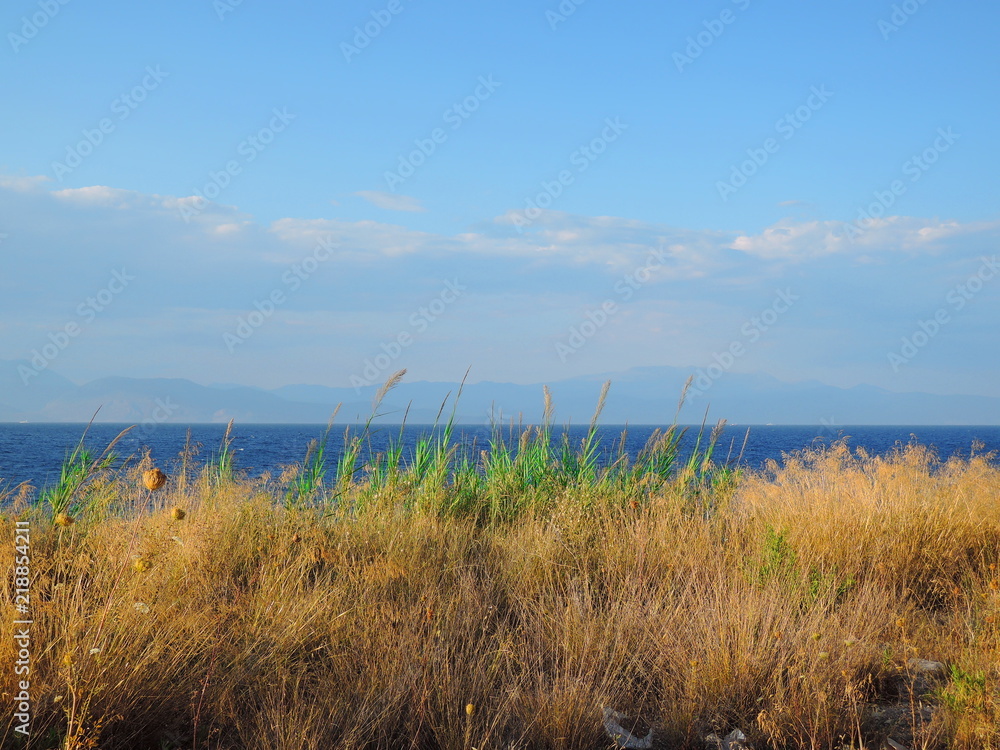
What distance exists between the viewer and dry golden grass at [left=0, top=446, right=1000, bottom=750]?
2820 millimetres

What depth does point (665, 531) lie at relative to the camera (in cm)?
517

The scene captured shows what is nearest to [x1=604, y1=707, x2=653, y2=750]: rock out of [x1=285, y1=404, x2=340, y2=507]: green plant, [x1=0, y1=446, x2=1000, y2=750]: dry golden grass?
[x1=0, y1=446, x2=1000, y2=750]: dry golden grass

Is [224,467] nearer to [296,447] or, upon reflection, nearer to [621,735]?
[621,735]

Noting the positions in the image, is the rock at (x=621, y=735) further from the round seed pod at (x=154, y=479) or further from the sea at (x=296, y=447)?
the sea at (x=296, y=447)

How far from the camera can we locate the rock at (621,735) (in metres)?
2.92

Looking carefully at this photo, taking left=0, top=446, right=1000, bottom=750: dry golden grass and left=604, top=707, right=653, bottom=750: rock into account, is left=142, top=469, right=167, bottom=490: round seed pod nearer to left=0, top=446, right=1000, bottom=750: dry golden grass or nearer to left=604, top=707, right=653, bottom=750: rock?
left=0, top=446, right=1000, bottom=750: dry golden grass

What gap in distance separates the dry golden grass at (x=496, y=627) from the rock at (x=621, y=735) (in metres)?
0.06

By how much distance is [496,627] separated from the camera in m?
3.97

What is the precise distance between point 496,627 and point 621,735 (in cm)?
117

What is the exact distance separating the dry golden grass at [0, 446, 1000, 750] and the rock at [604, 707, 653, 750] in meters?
0.06

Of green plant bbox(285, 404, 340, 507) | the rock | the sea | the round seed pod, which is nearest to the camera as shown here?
the round seed pod

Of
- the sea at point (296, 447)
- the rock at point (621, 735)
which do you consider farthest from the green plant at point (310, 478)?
the rock at point (621, 735)

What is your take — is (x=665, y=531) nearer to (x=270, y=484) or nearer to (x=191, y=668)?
(x=191, y=668)

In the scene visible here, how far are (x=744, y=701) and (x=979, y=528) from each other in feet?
12.3
